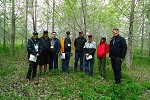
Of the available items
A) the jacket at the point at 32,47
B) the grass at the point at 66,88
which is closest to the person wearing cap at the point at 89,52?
the grass at the point at 66,88

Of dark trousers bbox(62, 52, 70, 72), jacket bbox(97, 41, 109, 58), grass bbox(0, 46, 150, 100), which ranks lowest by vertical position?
grass bbox(0, 46, 150, 100)

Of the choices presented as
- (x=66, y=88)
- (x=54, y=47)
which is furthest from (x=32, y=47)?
(x=66, y=88)

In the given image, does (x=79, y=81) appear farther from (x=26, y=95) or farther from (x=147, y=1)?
(x=147, y=1)

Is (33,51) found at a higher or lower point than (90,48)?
lower

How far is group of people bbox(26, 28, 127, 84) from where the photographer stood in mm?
9961

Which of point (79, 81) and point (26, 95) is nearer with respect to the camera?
point (26, 95)

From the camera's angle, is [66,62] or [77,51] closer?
[66,62]

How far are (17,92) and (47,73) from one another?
2762 millimetres

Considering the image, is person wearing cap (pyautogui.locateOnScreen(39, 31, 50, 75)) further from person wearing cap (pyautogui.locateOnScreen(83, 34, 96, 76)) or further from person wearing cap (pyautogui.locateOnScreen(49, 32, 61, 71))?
person wearing cap (pyautogui.locateOnScreen(83, 34, 96, 76))

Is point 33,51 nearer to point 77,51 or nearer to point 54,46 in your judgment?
point 54,46

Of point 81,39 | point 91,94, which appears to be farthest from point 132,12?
point 91,94

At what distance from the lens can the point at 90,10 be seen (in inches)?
830

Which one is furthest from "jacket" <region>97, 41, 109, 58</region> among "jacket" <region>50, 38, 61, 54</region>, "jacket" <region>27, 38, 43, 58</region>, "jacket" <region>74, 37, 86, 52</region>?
"jacket" <region>27, 38, 43, 58</region>

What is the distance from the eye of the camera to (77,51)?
38.5 ft
